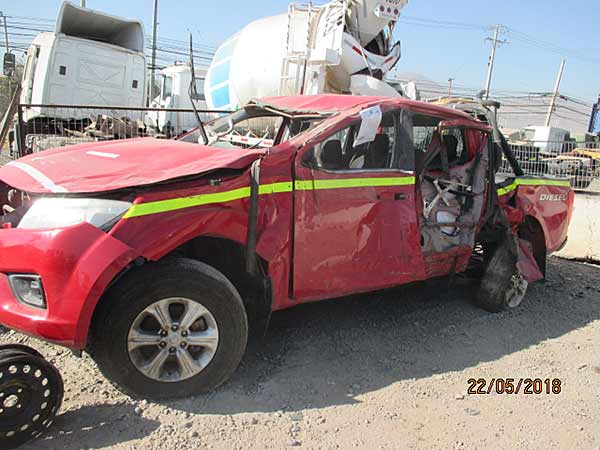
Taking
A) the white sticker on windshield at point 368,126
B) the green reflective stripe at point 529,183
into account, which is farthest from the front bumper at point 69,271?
the green reflective stripe at point 529,183

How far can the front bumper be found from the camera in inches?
99.5

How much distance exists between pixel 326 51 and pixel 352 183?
459 cm

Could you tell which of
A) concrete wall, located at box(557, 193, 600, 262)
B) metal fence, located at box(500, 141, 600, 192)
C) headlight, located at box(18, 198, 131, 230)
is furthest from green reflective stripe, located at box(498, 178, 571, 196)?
metal fence, located at box(500, 141, 600, 192)

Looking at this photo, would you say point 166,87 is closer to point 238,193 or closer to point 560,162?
point 560,162

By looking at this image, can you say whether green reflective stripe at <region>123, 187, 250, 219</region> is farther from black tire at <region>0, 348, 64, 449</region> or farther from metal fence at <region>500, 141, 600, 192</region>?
metal fence at <region>500, 141, 600, 192</region>

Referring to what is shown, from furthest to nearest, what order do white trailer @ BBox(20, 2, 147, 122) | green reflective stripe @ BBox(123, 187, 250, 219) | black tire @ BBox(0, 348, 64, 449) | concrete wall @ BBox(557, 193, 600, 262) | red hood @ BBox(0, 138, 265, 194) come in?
white trailer @ BBox(20, 2, 147, 122), concrete wall @ BBox(557, 193, 600, 262), red hood @ BBox(0, 138, 265, 194), green reflective stripe @ BBox(123, 187, 250, 219), black tire @ BBox(0, 348, 64, 449)

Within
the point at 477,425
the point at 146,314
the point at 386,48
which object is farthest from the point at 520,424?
the point at 386,48

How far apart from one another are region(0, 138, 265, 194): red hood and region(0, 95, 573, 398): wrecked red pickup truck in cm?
1

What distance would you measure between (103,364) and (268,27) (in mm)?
7023

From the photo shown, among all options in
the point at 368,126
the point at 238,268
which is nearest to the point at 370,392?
the point at 238,268

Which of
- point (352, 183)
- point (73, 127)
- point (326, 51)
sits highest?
point (326, 51)

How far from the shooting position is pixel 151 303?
2.75 meters
